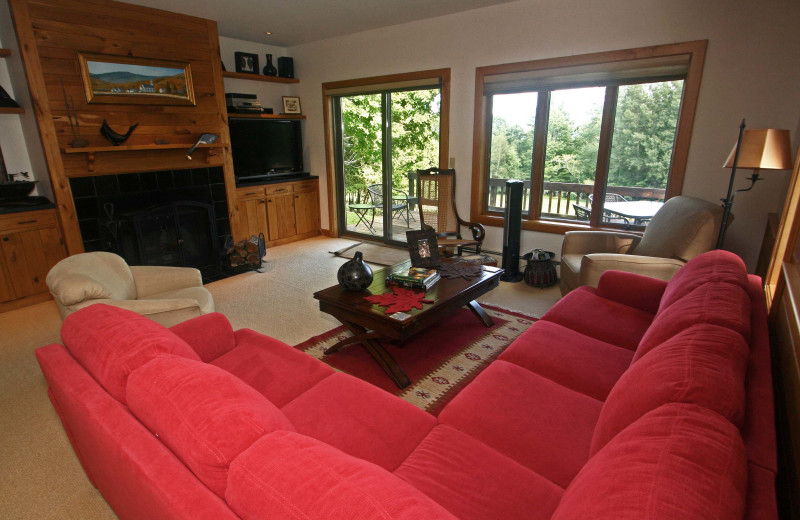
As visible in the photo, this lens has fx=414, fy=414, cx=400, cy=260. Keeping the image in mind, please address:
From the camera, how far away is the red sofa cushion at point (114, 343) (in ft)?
Answer: 3.98

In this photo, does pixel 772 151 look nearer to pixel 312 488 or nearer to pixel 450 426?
pixel 450 426

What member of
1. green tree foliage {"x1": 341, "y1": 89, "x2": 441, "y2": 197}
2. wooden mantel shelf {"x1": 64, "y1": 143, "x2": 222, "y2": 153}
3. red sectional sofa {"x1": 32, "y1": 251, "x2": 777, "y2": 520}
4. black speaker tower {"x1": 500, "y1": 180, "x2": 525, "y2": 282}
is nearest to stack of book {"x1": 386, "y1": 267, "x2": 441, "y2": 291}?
red sectional sofa {"x1": 32, "y1": 251, "x2": 777, "y2": 520}

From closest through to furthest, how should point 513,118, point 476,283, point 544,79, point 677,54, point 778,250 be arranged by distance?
point 778,250, point 476,283, point 677,54, point 544,79, point 513,118

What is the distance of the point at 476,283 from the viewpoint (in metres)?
2.96

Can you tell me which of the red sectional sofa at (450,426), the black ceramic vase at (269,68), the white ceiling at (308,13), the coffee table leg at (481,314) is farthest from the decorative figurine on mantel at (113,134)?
the coffee table leg at (481,314)

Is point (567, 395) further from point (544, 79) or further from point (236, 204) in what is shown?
point (236, 204)

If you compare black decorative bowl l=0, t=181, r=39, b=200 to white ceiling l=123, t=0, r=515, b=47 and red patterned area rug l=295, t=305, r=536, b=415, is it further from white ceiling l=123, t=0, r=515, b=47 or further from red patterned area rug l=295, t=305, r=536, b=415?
red patterned area rug l=295, t=305, r=536, b=415

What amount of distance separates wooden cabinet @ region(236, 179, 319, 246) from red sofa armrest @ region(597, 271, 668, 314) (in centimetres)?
422

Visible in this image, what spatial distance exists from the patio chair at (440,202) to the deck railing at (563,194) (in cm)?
48

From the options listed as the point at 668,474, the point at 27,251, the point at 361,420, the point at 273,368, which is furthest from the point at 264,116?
the point at 668,474

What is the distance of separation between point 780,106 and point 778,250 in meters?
1.52

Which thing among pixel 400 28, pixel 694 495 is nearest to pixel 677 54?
pixel 400 28

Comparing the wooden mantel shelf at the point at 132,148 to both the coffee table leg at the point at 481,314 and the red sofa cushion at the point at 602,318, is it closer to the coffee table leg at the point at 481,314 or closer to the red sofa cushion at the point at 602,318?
the coffee table leg at the point at 481,314

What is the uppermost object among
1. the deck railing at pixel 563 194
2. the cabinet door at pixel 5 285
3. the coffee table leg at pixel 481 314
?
the deck railing at pixel 563 194
